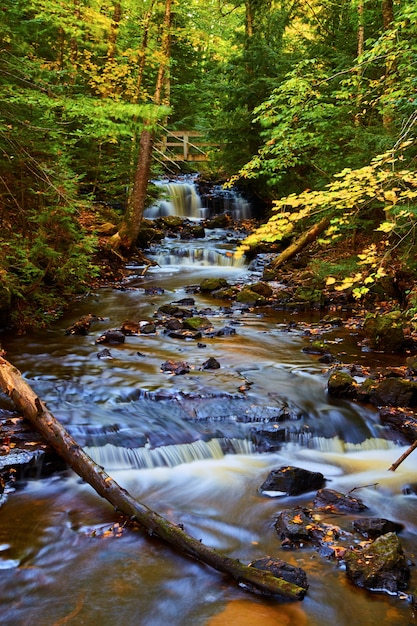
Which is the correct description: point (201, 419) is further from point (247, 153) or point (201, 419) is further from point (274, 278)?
point (247, 153)

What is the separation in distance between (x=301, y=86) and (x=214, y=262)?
10374 millimetres

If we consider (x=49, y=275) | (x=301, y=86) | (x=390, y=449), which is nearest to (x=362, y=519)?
(x=390, y=449)

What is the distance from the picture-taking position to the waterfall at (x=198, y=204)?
73.8ft

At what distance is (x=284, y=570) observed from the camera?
3430mm

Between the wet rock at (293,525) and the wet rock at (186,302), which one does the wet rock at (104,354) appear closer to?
the wet rock at (186,302)

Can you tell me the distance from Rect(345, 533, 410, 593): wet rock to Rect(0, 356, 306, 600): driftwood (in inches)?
18.6

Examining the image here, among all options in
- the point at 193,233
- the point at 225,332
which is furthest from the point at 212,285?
the point at 193,233

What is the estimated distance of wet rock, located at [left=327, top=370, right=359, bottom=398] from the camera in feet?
21.8

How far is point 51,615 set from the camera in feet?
10.4

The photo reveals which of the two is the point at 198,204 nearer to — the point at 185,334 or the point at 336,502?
the point at 185,334

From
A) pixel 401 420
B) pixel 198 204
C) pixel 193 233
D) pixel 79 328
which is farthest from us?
pixel 198 204

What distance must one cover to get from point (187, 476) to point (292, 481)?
1.09 m

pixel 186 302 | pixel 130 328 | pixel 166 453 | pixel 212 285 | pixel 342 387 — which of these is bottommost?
pixel 166 453

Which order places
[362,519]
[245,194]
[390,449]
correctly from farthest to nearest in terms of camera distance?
[245,194] < [390,449] < [362,519]
